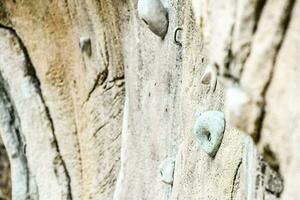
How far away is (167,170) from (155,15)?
10.7 inches

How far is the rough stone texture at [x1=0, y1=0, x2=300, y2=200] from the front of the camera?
60 centimetres

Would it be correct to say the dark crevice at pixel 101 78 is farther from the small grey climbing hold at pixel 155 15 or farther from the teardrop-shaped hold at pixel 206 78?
the teardrop-shaped hold at pixel 206 78

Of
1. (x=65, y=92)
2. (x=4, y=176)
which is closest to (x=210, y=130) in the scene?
(x=65, y=92)

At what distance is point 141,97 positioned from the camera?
1580 mm

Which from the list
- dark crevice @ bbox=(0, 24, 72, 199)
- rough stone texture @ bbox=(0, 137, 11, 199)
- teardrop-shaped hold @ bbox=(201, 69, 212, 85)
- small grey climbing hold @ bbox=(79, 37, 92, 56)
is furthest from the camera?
rough stone texture @ bbox=(0, 137, 11, 199)

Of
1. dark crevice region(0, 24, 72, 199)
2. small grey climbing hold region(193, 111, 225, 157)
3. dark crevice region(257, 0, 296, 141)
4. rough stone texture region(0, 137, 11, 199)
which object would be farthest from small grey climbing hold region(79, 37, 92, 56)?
rough stone texture region(0, 137, 11, 199)

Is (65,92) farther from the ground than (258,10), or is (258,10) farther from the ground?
(258,10)

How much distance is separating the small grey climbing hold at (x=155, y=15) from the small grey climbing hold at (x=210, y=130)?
0.24 m

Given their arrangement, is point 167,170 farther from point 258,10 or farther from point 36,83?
point 258,10

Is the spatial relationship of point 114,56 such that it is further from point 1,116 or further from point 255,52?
point 255,52

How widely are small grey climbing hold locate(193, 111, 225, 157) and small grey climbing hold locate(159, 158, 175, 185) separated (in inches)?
7.9

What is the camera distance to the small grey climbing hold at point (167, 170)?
139 centimetres

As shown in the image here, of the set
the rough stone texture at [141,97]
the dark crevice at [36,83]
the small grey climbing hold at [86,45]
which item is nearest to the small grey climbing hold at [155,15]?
the rough stone texture at [141,97]

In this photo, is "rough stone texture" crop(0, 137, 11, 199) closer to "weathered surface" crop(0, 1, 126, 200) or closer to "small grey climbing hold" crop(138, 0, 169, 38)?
"weathered surface" crop(0, 1, 126, 200)
